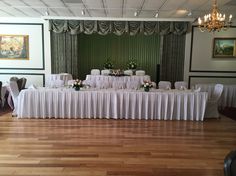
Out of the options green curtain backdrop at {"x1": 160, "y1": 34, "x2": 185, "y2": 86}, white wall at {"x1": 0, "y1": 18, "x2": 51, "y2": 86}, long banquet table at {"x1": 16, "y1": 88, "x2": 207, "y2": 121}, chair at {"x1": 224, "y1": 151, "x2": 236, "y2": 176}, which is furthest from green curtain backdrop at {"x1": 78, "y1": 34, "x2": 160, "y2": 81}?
chair at {"x1": 224, "y1": 151, "x2": 236, "y2": 176}

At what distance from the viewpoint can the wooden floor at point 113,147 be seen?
352 cm

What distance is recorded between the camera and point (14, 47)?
10312 millimetres

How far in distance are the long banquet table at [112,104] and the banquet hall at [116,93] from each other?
0.03 metres

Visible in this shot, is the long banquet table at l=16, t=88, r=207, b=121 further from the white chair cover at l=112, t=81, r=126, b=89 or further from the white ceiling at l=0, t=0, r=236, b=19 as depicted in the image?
the white ceiling at l=0, t=0, r=236, b=19

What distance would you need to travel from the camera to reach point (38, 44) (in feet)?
33.9

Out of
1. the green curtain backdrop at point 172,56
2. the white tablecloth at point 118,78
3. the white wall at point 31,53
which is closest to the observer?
the white tablecloth at point 118,78

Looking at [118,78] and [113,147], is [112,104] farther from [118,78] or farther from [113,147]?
[118,78]

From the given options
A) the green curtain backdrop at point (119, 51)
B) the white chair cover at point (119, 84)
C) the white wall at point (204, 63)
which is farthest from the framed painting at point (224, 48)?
the white chair cover at point (119, 84)

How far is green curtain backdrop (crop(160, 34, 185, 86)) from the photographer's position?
10.3 meters

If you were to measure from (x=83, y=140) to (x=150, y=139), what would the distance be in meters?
1.37

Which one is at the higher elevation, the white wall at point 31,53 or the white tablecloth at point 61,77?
the white wall at point 31,53

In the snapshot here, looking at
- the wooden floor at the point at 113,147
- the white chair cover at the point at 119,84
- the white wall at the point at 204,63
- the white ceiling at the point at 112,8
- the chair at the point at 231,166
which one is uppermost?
the white ceiling at the point at 112,8

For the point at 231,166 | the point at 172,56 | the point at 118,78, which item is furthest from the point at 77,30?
the point at 231,166

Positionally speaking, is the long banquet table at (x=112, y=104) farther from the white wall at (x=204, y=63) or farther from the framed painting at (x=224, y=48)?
the framed painting at (x=224, y=48)
